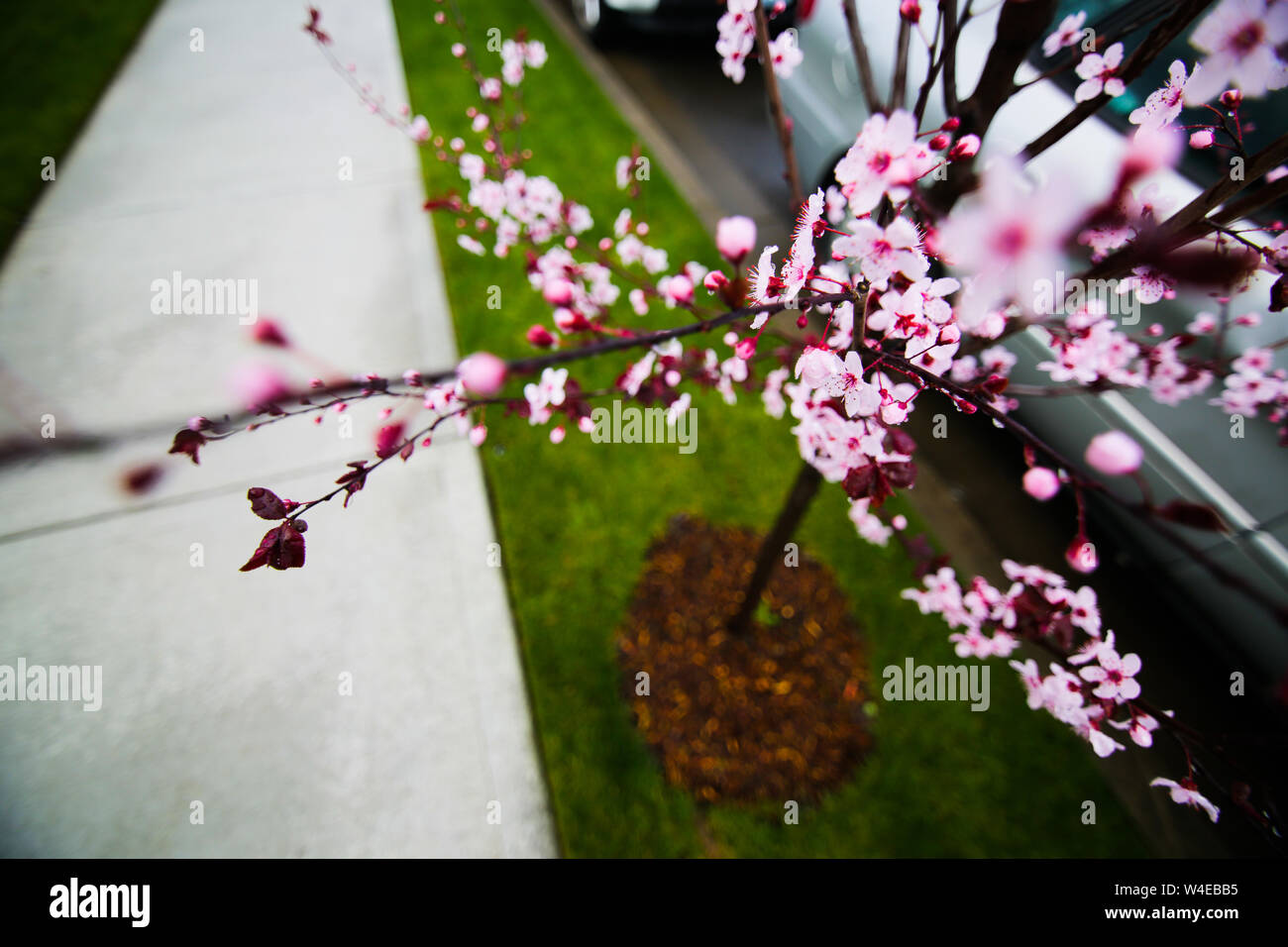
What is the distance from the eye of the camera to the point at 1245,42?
690mm

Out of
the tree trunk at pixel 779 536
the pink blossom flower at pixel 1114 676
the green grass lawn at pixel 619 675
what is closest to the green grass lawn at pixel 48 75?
the green grass lawn at pixel 619 675

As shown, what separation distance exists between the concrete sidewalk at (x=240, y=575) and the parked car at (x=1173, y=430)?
2.44 meters

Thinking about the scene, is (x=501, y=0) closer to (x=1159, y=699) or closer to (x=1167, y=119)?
(x=1167, y=119)

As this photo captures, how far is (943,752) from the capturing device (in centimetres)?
232

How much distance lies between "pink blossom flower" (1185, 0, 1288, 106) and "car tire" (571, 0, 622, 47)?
5.37 metres

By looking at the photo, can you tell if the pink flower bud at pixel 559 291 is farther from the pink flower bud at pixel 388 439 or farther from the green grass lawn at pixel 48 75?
the green grass lawn at pixel 48 75

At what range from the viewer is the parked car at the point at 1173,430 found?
2.08 meters

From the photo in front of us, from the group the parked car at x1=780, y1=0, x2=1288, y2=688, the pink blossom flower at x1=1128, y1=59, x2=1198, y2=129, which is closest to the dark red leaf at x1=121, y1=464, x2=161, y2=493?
the pink blossom flower at x1=1128, y1=59, x2=1198, y2=129

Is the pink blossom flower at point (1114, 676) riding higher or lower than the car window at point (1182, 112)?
lower

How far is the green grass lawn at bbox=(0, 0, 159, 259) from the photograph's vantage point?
13.3 ft

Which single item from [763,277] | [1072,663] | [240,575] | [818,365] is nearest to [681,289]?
[763,277]
